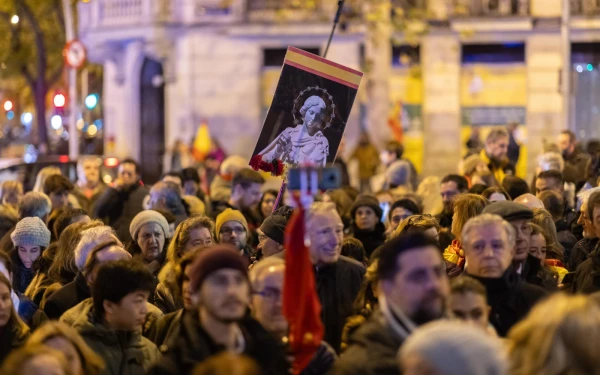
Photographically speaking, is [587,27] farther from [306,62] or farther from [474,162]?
A: [306,62]

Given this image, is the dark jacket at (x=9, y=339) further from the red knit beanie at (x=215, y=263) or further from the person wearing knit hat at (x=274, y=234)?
the person wearing knit hat at (x=274, y=234)

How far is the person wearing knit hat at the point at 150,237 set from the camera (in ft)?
33.7

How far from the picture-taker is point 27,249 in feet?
33.9

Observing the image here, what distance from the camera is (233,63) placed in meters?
32.8

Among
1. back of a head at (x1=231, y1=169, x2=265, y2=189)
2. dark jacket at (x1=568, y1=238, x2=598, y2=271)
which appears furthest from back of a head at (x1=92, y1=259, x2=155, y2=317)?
back of a head at (x1=231, y1=169, x2=265, y2=189)

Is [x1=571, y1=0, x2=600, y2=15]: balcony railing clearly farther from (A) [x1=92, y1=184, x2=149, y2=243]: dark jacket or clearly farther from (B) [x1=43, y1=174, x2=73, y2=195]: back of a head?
(B) [x1=43, y1=174, x2=73, y2=195]: back of a head

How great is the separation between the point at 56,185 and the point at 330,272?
22.1 feet

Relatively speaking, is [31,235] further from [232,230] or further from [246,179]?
[246,179]

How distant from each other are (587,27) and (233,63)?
8413mm

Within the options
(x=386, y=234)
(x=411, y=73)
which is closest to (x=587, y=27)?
(x=411, y=73)

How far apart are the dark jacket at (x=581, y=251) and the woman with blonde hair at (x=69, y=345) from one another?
4.82m

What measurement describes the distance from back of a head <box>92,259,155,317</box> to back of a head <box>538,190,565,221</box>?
19.2 ft

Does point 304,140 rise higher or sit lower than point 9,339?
higher

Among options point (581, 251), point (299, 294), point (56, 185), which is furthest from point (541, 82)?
point (299, 294)
